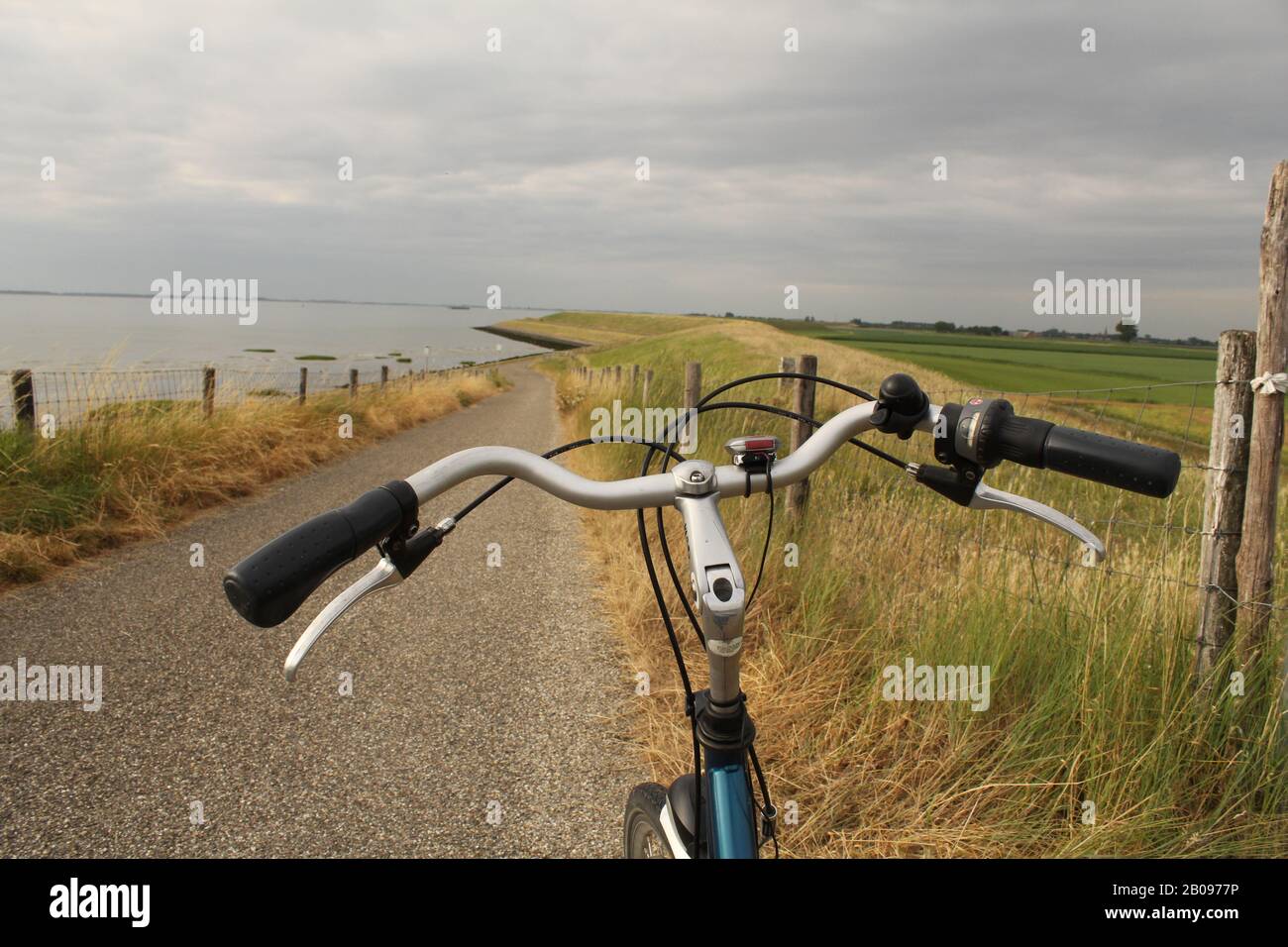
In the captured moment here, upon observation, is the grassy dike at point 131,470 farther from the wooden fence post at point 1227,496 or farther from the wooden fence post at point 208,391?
the wooden fence post at point 1227,496

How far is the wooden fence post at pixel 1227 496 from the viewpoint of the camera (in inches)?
107

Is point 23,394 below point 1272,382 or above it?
above

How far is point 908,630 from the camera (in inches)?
132

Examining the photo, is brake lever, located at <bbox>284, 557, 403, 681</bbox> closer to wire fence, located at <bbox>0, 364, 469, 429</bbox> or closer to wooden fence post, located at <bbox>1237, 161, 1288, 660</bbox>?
wooden fence post, located at <bbox>1237, 161, 1288, 660</bbox>

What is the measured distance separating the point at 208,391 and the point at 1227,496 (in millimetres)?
10234

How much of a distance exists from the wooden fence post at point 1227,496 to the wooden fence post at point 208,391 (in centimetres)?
979

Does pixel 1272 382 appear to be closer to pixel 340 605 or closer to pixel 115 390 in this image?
pixel 340 605

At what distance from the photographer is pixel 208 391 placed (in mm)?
9391

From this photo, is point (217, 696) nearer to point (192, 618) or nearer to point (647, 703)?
point (192, 618)

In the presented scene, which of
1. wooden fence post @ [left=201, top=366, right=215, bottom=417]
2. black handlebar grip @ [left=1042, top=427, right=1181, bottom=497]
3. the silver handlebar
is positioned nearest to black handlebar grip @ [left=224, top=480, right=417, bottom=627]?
the silver handlebar

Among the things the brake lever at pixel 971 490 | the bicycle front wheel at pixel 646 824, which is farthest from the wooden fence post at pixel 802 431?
the brake lever at pixel 971 490

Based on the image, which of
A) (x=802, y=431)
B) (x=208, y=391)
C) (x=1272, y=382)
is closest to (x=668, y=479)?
(x=1272, y=382)
